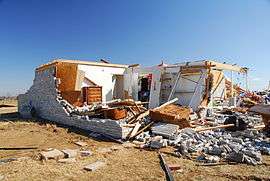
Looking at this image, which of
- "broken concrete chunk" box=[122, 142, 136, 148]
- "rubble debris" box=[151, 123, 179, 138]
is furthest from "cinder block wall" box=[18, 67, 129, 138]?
"rubble debris" box=[151, 123, 179, 138]

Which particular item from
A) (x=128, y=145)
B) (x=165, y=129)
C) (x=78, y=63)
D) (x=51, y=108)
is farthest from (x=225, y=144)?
(x=78, y=63)

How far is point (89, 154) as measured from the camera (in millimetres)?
8141

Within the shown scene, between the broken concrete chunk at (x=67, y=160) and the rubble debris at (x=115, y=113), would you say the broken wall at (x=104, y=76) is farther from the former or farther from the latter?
the broken concrete chunk at (x=67, y=160)

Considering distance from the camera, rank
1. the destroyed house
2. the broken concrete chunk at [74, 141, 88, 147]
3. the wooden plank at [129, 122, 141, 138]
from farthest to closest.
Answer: the destroyed house < the wooden plank at [129, 122, 141, 138] < the broken concrete chunk at [74, 141, 88, 147]

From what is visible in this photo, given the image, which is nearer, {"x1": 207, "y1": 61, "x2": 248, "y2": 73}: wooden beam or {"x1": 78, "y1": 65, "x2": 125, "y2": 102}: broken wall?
{"x1": 207, "y1": 61, "x2": 248, "y2": 73}: wooden beam

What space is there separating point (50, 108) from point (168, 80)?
6.49 metres

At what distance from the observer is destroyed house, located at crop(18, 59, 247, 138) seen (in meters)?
13.9

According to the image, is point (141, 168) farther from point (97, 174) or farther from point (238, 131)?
point (238, 131)

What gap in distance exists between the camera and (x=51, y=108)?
15.4 meters

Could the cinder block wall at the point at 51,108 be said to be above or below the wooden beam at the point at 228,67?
below

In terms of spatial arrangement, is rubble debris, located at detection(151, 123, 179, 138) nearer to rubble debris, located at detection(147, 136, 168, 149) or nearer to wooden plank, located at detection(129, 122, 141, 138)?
wooden plank, located at detection(129, 122, 141, 138)

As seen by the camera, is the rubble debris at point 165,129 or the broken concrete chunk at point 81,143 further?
the rubble debris at point 165,129

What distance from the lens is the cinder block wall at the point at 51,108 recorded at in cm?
1066

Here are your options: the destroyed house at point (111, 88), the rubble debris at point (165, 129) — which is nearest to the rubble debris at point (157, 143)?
the rubble debris at point (165, 129)
